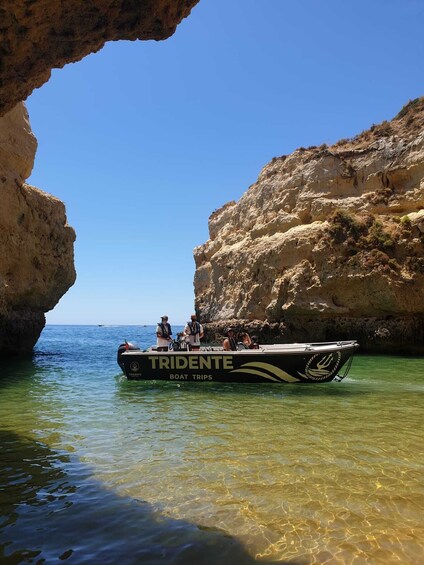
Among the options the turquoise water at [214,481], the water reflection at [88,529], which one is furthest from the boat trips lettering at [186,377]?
the water reflection at [88,529]

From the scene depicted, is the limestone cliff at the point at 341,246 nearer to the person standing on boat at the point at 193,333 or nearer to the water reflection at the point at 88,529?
the person standing on boat at the point at 193,333

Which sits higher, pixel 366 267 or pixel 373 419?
pixel 366 267

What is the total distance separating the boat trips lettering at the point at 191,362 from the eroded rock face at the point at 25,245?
10783mm

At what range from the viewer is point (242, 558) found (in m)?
3.78

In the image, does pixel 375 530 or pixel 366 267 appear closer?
pixel 375 530

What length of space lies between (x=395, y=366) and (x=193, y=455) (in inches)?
563

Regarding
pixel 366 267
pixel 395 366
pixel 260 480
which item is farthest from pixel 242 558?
pixel 366 267

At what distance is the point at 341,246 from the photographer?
86.1 feet

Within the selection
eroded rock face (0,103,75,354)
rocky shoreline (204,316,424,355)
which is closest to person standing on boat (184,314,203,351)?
eroded rock face (0,103,75,354)

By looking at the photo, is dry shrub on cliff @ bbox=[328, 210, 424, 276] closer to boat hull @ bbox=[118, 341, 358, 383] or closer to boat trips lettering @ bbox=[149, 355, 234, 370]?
boat hull @ bbox=[118, 341, 358, 383]

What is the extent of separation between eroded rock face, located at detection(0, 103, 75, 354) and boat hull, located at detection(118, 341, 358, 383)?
36.6ft

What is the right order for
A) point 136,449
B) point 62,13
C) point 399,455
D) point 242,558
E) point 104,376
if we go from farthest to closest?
point 104,376 → point 136,449 → point 399,455 → point 62,13 → point 242,558

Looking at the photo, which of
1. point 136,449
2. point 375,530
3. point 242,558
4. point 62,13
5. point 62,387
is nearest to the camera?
point 242,558

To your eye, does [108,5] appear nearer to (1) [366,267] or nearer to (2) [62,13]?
(2) [62,13]
